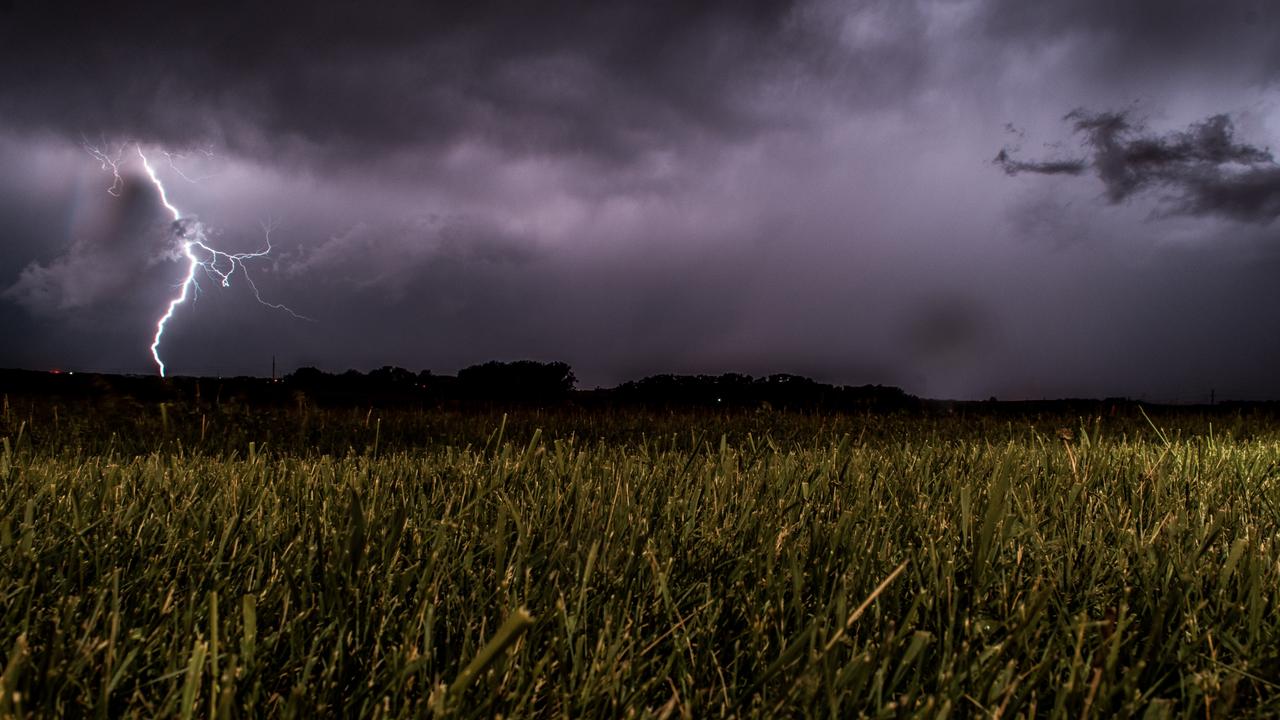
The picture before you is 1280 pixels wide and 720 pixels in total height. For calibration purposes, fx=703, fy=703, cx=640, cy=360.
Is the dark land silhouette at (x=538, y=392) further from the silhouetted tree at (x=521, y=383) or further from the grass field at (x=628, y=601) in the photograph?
the grass field at (x=628, y=601)

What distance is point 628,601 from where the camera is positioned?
134cm

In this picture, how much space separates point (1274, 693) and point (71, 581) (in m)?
2.27

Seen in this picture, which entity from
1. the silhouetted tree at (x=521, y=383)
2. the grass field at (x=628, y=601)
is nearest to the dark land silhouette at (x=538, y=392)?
the silhouetted tree at (x=521, y=383)

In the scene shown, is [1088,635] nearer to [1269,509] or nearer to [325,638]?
[325,638]

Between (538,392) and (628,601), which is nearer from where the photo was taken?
(628,601)

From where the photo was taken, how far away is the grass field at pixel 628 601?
1.03 m

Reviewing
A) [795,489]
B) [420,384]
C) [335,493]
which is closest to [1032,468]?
[795,489]

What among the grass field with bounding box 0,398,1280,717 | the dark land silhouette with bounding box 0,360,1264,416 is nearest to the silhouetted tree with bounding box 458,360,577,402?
the dark land silhouette with bounding box 0,360,1264,416

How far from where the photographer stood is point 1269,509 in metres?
2.40

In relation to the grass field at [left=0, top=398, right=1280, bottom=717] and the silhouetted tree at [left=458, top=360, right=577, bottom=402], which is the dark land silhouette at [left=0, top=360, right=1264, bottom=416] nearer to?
the silhouetted tree at [left=458, top=360, right=577, bottom=402]

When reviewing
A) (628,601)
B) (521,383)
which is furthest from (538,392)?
(628,601)

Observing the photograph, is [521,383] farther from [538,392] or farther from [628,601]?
[628,601]

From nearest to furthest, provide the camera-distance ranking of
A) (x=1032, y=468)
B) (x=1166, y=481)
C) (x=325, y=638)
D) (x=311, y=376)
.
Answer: (x=325, y=638) < (x=1166, y=481) < (x=1032, y=468) < (x=311, y=376)

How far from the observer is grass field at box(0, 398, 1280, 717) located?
1.03 m
